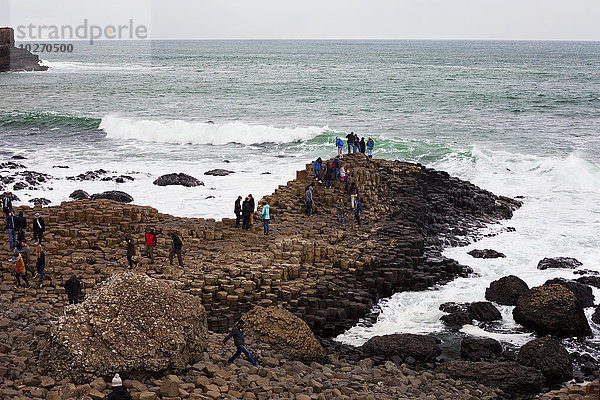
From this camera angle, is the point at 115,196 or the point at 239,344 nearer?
the point at 239,344

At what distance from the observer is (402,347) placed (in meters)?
15.8

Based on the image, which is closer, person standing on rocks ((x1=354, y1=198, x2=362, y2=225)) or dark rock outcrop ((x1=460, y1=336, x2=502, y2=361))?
dark rock outcrop ((x1=460, y1=336, x2=502, y2=361))

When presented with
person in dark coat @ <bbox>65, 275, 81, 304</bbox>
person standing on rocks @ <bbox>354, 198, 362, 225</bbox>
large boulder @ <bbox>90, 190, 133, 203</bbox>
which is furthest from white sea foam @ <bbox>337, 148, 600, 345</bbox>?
large boulder @ <bbox>90, 190, 133, 203</bbox>

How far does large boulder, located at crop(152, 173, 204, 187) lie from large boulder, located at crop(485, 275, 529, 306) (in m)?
16.5

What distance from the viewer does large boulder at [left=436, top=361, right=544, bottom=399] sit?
562 inches

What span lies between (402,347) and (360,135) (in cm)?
3380

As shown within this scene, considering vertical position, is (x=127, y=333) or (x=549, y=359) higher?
(x=127, y=333)

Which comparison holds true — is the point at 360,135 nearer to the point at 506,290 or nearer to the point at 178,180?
the point at 178,180

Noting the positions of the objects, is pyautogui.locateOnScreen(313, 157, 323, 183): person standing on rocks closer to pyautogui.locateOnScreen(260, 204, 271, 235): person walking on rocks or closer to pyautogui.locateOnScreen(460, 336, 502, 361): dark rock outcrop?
pyautogui.locateOnScreen(260, 204, 271, 235): person walking on rocks

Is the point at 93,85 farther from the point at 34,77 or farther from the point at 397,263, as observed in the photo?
the point at 397,263

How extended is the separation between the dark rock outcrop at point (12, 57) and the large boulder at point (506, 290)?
82543 millimetres

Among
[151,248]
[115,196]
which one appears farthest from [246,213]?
[115,196]

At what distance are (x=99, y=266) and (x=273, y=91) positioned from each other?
59.7 metres

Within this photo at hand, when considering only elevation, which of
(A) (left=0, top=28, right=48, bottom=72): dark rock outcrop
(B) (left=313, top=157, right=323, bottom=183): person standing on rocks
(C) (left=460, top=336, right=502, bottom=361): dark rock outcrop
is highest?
(A) (left=0, top=28, right=48, bottom=72): dark rock outcrop
